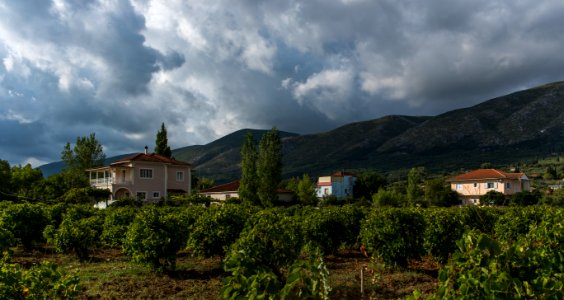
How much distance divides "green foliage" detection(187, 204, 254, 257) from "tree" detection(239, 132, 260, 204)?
40.1 m

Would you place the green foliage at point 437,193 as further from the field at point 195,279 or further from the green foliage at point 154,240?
the green foliage at point 154,240

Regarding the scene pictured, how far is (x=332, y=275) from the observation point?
37.8ft

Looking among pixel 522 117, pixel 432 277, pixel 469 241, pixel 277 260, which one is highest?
pixel 522 117

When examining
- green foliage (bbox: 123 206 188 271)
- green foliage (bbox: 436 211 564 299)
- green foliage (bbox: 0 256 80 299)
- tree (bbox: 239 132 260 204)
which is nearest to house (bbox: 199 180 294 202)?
tree (bbox: 239 132 260 204)

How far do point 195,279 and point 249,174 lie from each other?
43.4 m

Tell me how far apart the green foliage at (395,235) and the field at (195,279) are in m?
0.42

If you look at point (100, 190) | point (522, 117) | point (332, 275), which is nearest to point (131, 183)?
point (100, 190)

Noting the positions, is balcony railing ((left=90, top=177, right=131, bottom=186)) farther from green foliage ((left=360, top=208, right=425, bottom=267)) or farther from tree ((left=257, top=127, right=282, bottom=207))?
green foliage ((left=360, top=208, right=425, bottom=267))

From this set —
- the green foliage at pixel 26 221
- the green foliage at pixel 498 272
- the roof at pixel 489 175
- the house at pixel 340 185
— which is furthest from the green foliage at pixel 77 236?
the house at pixel 340 185

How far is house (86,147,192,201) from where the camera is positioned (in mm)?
46688

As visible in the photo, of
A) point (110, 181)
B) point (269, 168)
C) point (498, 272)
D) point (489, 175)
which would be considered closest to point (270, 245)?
point (498, 272)

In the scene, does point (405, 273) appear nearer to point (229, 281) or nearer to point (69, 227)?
point (229, 281)

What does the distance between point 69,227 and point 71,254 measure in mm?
2434

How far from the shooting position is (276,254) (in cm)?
916
